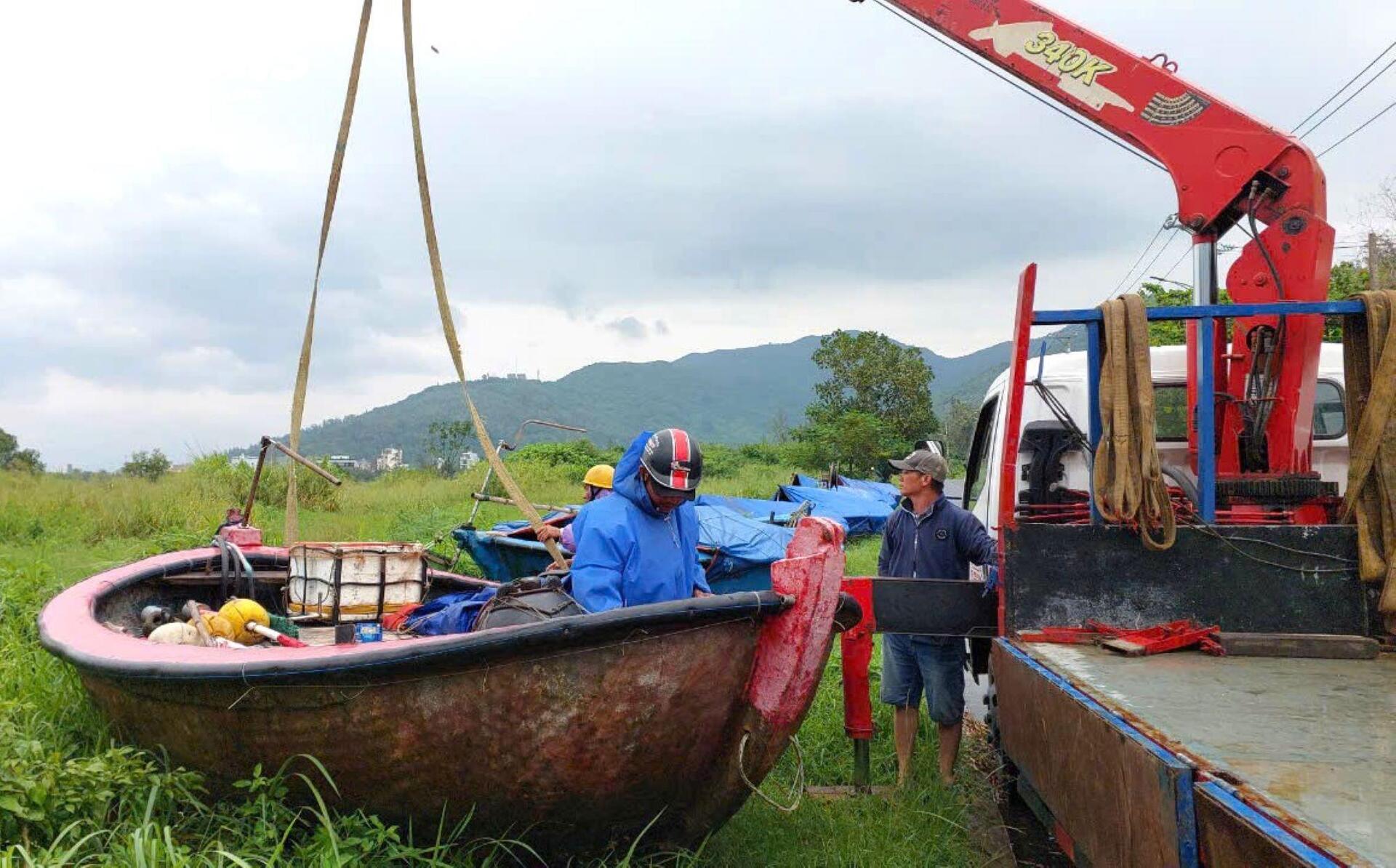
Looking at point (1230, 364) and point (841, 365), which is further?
point (841, 365)

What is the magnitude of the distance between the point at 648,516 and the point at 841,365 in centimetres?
2945

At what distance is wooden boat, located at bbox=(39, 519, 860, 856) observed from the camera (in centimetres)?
319

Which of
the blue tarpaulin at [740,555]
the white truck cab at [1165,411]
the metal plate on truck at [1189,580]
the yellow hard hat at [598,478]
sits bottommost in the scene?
the blue tarpaulin at [740,555]

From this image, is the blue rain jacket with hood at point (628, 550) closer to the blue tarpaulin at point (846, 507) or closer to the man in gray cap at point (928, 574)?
the man in gray cap at point (928, 574)

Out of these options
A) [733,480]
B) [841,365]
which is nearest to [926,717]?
[733,480]

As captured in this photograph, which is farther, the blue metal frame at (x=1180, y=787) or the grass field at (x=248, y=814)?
the grass field at (x=248, y=814)

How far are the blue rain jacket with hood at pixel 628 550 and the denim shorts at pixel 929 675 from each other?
5.22 ft

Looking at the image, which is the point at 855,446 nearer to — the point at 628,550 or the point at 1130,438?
the point at 1130,438

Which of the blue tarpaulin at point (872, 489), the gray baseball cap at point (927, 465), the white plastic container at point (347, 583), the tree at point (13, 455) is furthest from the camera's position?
the tree at point (13, 455)

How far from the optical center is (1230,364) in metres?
5.08

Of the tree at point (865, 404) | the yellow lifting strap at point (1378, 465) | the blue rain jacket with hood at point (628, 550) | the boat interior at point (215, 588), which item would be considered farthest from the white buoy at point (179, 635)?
the tree at point (865, 404)

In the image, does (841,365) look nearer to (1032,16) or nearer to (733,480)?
(733,480)

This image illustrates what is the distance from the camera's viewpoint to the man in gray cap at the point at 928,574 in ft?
16.7

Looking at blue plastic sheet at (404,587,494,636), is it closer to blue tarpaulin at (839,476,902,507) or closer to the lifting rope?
the lifting rope
